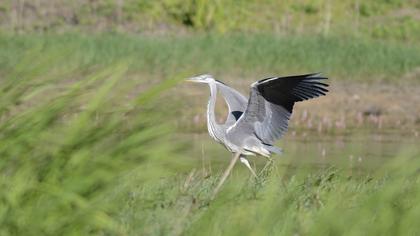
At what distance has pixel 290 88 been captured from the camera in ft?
23.0

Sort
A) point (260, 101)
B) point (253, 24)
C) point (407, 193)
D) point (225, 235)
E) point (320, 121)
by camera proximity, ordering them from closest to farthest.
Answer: point (225, 235), point (407, 193), point (260, 101), point (320, 121), point (253, 24)

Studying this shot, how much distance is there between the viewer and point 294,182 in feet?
14.6

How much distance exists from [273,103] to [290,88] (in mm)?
364

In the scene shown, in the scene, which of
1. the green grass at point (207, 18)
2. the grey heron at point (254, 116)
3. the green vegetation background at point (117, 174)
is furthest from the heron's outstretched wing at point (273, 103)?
the green grass at point (207, 18)

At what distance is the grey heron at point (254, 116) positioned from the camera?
7.19m

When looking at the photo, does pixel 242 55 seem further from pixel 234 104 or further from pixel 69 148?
pixel 69 148

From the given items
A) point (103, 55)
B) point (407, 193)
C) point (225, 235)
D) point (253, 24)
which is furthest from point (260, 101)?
point (253, 24)

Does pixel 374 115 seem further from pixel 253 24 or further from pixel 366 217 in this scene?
pixel 366 217

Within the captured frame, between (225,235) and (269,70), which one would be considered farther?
(269,70)

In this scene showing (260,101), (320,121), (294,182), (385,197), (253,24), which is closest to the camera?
(385,197)

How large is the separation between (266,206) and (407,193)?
1.80 ft

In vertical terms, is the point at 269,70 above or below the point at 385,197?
below

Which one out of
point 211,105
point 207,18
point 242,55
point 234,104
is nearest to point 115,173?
point 211,105

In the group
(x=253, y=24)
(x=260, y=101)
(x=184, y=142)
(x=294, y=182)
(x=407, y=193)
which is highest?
(x=184, y=142)
